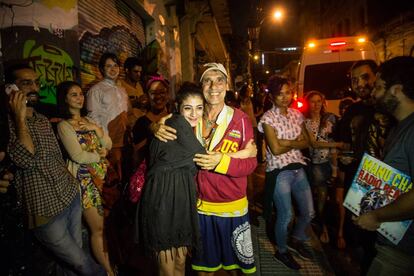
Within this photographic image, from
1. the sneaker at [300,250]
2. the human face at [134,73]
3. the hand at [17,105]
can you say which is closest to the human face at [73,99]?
the hand at [17,105]

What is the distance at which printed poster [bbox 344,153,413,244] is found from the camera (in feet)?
5.96

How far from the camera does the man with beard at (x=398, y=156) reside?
1.77 m

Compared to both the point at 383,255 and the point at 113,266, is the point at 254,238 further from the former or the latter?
the point at 383,255

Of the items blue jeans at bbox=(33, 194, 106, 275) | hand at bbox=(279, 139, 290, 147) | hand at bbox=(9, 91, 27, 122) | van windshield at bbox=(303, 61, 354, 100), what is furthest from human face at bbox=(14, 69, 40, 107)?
van windshield at bbox=(303, 61, 354, 100)

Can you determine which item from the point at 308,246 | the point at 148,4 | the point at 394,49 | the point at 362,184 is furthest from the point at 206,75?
the point at 394,49

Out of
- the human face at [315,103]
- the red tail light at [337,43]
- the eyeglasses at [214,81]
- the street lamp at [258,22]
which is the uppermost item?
the street lamp at [258,22]

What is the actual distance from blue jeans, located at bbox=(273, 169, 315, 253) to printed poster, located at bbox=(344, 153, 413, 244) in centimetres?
131

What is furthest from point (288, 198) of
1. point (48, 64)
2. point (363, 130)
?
point (48, 64)

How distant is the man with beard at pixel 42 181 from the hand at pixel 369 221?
2.34 meters

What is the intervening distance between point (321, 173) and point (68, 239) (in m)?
3.51

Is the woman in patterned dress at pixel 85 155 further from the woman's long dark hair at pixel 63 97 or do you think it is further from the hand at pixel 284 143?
the hand at pixel 284 143

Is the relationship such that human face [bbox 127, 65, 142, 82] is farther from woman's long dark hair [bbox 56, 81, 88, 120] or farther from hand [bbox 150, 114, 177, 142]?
hand [bbox 150, 114, 177, 142]

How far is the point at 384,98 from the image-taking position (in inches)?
79.7

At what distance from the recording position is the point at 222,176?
2529mm
